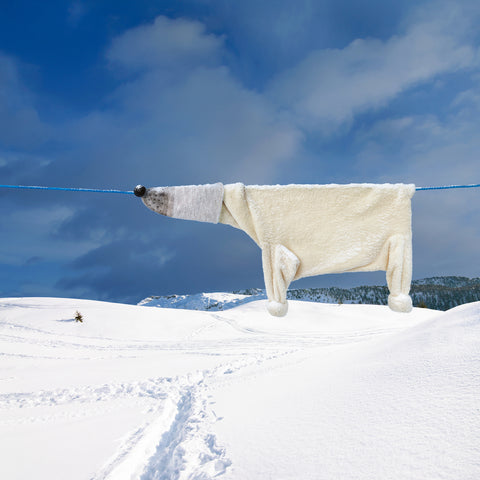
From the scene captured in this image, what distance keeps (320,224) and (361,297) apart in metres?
50.2

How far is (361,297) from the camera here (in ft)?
158

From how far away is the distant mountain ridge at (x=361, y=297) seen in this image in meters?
33.0

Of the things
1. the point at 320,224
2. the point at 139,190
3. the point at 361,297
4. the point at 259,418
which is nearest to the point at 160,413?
the point at 259,418

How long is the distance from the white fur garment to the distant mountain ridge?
20756 mm

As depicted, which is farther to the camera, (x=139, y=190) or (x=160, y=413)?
(x=160, y=413)

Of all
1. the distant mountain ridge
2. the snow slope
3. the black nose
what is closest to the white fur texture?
the black nose

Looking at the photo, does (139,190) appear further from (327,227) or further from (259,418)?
(259,418)

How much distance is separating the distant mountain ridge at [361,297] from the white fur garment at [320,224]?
20.8m

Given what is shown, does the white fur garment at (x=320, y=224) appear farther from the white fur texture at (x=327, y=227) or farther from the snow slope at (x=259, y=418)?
the snow slope at (x=259, y=418)

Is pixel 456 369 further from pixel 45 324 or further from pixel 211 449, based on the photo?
pixel 45 324

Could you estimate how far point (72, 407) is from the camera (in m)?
3.54

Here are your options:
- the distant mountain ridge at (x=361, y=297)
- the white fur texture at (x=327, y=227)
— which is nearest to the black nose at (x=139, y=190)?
the white fur texture at (x=327, y=227)

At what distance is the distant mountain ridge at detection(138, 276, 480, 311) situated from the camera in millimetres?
32969

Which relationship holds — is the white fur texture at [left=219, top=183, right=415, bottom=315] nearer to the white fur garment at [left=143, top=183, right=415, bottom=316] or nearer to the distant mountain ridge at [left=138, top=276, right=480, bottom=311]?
the white fur garment at [left=143, top=183, right=415, bottom=316]
